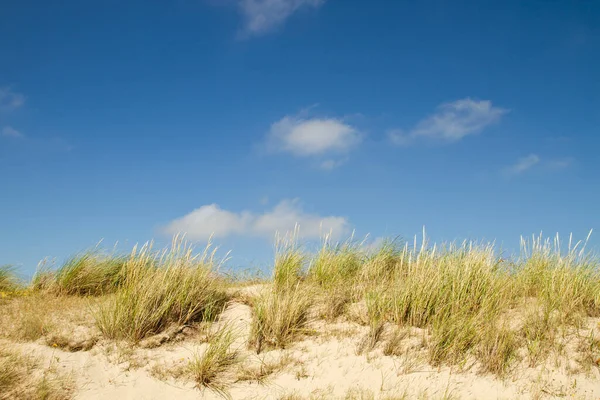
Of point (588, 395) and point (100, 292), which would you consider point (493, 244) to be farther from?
point (100, 292)

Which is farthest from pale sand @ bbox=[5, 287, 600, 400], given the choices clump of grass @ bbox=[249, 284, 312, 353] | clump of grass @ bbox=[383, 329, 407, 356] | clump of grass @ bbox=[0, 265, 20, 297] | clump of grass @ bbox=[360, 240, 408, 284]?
clump of grass @ bbox=[0, 265, 20, 297]

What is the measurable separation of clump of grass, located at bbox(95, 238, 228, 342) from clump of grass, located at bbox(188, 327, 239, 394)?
1048mm

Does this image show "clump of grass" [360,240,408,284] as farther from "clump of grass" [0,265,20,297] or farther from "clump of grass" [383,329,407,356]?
"clump of grass" [0,265,20,297]

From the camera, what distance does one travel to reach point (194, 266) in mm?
7793

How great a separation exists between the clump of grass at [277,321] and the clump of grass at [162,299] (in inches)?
39.4

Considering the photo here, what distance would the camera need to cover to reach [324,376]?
5934 millimetres

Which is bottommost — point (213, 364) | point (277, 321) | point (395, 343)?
point (213, 364)

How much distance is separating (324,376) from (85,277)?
5542 mm

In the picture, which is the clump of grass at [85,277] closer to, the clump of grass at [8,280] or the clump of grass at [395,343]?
the clump of grass at [8,280]

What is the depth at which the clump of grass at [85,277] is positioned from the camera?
895cm

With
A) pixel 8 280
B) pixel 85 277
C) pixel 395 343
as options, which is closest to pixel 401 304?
pixel 395 343

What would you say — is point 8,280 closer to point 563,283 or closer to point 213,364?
point 213,364

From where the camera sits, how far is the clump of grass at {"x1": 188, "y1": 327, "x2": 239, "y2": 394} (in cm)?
593

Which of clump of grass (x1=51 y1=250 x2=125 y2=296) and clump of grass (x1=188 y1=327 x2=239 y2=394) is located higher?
clump of grass (x1=51 y1=250 x2=125 y2=296)
